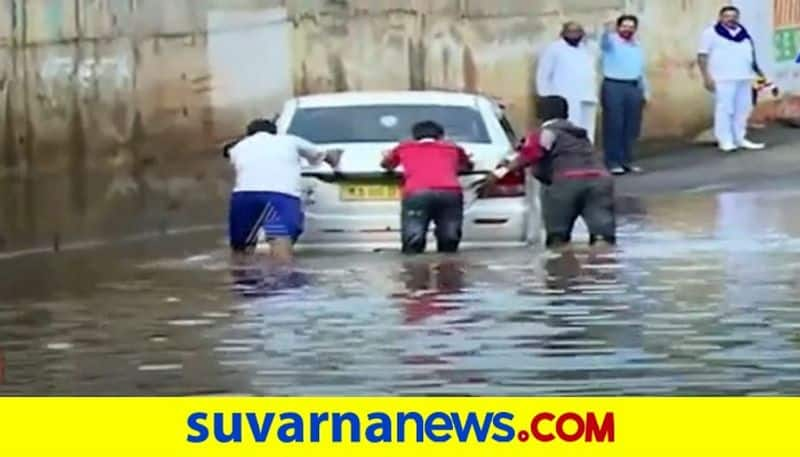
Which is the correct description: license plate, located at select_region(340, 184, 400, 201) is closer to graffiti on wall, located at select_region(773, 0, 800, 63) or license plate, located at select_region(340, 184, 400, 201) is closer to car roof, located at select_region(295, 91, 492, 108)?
car roof, located at select_region(295, 91, 492, 108)

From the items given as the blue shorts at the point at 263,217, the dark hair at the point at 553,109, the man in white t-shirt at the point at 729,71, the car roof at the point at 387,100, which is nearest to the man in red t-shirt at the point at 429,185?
the blue shorts at the point at 263,217

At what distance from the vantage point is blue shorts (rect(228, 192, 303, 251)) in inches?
630

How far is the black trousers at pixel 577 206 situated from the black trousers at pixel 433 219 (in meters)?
0.70

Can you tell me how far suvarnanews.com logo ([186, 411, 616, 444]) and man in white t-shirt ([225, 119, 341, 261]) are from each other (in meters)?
8.06

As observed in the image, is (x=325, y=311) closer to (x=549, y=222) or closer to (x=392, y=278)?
(x=392, y=278)

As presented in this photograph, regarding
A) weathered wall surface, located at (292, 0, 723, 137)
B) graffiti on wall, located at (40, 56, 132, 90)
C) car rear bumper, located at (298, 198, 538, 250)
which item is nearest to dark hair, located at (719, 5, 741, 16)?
weathered wall surface, located at (292, 0, 723, 137)

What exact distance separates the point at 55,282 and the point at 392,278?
2316mm

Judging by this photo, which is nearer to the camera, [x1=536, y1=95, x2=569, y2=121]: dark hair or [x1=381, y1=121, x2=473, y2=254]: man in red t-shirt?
[x1=381, y1=121, x2=473, y2=254]: man in red t-shirt

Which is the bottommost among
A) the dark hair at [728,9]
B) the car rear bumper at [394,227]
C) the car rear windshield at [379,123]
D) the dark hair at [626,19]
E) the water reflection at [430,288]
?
the water reflection at [430,288]

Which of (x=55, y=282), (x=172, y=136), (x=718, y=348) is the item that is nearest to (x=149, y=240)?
(x=172, y=136)

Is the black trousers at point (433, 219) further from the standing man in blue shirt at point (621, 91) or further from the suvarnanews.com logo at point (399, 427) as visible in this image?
the standing man in blue shirt at point (621, 91)

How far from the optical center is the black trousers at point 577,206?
16.4 meters

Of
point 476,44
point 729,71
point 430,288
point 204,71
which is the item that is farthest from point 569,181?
point 476,44

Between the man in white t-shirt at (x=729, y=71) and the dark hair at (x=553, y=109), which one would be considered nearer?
the dark hair at (x=553, y=109)
